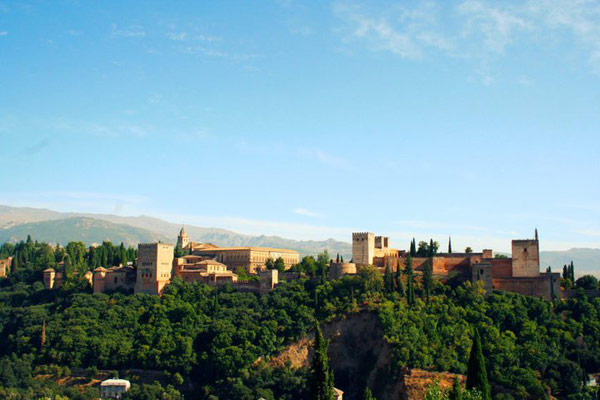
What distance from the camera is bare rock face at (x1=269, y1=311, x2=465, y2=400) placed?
50.4 meters

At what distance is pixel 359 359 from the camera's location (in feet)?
182

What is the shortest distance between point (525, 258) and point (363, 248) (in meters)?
14.2

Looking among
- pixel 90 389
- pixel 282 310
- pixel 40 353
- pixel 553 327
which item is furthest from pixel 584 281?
pixel 40 353

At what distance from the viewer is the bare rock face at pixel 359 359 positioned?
165 ft

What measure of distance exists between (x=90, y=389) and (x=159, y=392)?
238 inches

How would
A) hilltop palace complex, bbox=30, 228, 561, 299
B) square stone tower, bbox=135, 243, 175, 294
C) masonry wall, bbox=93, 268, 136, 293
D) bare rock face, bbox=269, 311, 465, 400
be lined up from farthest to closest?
masonry wall, bbox=93, 268, 136, 293 → square stone tower, bbox=135, 243, 175, 294 → hilltop palace complex, bbox=30, 228, 561, 299 → bare rock face, bbox=269, 311, 465, 400

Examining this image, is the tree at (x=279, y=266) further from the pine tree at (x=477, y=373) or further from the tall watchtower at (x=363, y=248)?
the pine tree at (x=477, y=373)

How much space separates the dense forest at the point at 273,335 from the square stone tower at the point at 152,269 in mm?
1538

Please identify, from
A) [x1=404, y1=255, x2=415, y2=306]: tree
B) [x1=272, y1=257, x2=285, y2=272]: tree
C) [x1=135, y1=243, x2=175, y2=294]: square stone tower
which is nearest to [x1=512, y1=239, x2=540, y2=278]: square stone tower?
[x1=404, y1=255, x2=415, y2=306]: tree

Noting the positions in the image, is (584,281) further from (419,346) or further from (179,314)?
(179,314)

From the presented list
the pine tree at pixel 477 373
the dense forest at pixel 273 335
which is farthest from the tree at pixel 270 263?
the pine tree at pixel 477 373

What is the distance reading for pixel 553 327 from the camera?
174 ft

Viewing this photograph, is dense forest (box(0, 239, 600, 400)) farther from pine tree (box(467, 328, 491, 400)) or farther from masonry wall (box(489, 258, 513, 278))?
pine tree (box(467, 328, 491, 400))

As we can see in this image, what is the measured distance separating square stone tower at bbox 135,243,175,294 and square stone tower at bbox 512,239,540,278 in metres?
32.2
